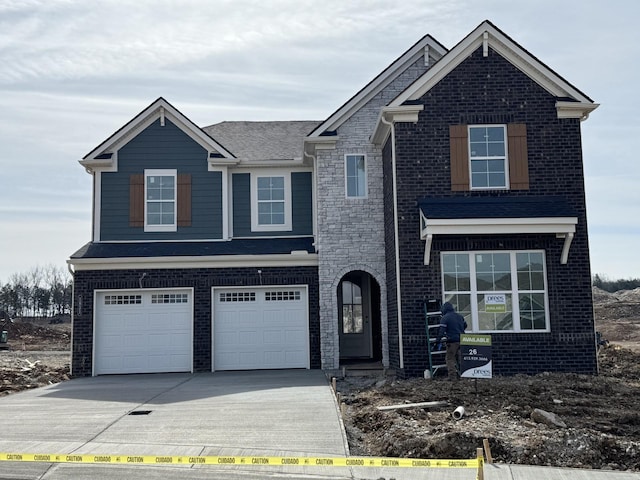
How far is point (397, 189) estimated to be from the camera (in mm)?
16719

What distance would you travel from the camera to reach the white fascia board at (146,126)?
20.3 meters

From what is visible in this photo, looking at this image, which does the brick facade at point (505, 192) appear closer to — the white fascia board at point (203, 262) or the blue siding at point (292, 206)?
the white fascia board at point (203, 262)

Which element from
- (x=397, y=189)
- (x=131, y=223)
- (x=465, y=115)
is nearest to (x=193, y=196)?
(x=131, y=223)

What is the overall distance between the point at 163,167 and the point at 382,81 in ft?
22.2

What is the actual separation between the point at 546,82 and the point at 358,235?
6.13 m

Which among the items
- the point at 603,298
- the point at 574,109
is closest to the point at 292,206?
the point at 574,109

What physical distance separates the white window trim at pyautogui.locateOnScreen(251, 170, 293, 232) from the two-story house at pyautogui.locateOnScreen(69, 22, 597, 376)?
59 mm

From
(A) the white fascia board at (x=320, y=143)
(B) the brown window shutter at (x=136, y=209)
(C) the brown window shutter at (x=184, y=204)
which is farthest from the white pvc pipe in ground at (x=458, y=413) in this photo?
(B) the brown window shutter at (x=136, y=209)

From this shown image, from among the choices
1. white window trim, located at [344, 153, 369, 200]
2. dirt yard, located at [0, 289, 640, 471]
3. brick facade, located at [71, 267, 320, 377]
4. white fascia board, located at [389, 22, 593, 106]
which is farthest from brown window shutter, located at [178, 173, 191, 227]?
white fascia board, located at [389, 22, 593, 106]

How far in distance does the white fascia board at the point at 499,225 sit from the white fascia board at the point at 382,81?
5004mm

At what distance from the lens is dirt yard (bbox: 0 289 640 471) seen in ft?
28.9

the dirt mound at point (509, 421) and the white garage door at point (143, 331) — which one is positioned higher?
the white garage door at point (143, 331)

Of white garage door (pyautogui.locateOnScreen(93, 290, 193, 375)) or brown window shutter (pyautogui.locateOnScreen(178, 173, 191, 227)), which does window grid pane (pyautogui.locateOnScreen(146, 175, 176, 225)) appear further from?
white garage door (pyautogui.locateOnScreen(93, 290, 193, 375))

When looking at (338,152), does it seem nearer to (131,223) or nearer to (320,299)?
(320,299)
